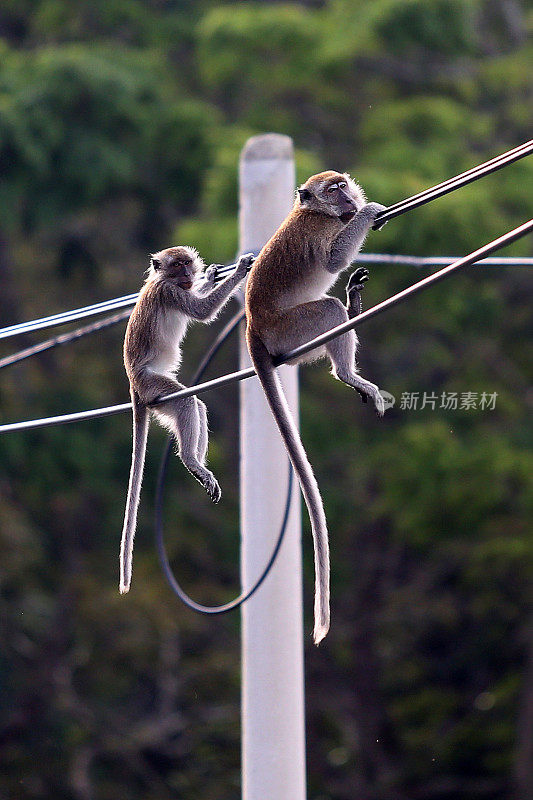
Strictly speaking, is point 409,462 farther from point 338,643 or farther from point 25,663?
point 25,663

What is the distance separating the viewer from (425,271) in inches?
492

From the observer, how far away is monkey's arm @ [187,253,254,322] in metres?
5.02

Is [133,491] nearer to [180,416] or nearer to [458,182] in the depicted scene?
[180,416]

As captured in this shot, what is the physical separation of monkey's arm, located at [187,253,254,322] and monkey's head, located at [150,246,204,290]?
11cm

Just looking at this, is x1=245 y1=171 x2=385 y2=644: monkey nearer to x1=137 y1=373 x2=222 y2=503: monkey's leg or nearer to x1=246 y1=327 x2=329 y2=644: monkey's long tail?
x1=246 y1=327 x2=329 y2=644: monkey's long tail

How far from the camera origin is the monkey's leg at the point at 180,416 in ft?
16.4

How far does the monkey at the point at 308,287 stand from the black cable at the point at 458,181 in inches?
8.9

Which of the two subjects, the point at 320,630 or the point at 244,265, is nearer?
the point at 320,630

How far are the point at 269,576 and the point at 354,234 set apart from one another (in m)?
2.15

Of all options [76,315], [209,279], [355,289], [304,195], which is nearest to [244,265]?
[209,279]

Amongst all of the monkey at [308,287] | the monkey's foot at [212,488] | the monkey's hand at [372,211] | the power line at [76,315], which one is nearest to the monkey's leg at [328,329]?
the monkey at [308,287]

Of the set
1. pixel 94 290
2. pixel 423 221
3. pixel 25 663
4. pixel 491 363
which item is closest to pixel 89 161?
pixel 94 290

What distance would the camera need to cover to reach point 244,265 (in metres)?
4.95

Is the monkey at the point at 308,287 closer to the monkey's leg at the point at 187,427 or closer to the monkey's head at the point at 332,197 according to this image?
the monkey's head at the point at 332,197
